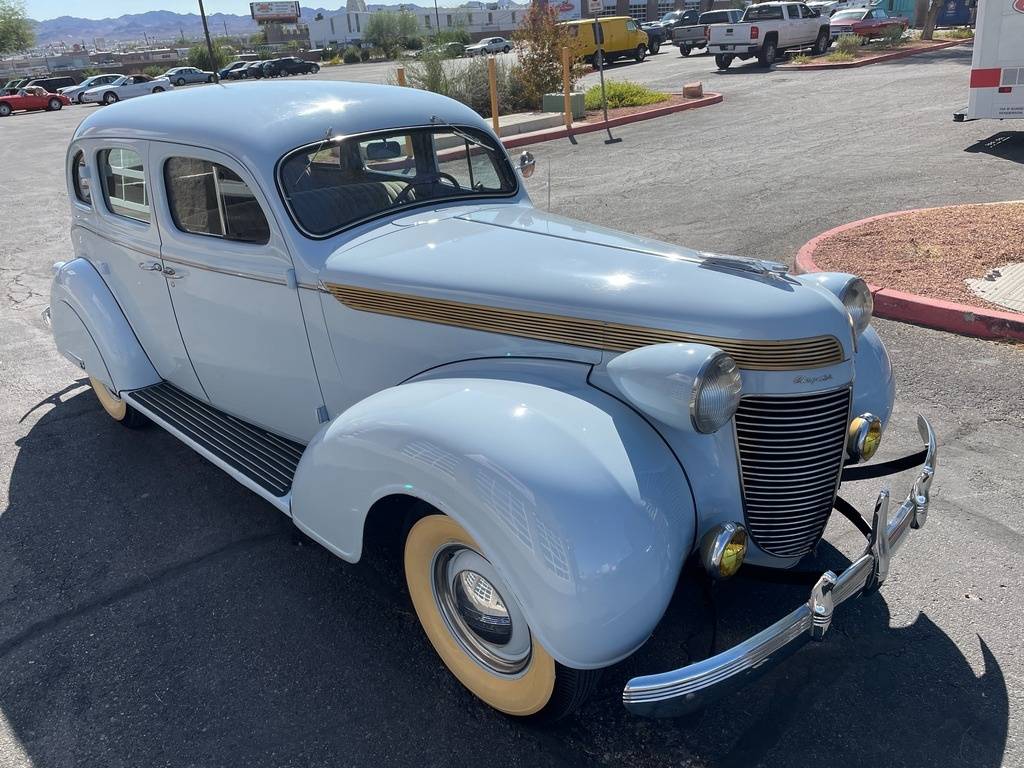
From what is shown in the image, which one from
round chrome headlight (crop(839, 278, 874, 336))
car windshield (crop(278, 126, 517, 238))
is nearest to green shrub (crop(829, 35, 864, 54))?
car windshield (crop(278, 126, 517, 238))

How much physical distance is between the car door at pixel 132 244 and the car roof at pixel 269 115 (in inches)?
5.5

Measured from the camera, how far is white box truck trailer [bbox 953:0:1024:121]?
9.60 metres

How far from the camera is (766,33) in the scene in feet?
80.9

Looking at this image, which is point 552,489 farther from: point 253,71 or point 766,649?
point 253,71

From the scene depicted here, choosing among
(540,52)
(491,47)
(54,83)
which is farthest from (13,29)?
(540,52)

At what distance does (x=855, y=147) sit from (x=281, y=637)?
36.4ft

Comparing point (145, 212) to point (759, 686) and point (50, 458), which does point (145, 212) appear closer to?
point (50, 458)

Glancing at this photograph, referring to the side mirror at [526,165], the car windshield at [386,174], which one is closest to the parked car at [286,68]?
the side mirror at [526,165]

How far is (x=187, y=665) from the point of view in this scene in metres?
2.95

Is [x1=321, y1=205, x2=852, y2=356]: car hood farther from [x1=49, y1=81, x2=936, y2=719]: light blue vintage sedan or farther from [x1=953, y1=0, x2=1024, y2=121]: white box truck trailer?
[x1=953, y1=0, x2=1024, y2=121]: white box truck trailer

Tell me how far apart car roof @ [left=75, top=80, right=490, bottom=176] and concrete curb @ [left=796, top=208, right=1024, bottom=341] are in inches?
123

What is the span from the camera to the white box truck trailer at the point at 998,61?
9.60 metres

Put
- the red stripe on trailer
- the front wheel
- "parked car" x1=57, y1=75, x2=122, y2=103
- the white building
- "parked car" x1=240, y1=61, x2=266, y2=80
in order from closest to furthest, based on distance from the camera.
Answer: the front wheel → the red stripe on trailer → "parked car" x1=57, y1=75, x2=122, y2=103 → "parked car" x1=240, y1=61, x2=266, y2=80 → the white building

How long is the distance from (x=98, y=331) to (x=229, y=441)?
1.20 m
